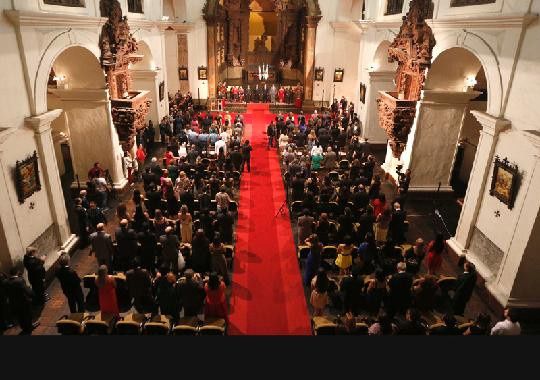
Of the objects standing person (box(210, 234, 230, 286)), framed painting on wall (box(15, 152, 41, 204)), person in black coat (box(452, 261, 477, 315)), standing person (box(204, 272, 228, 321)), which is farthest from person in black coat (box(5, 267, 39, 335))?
person in black coat (box(452, 261, 477, 315))

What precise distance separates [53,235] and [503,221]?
9.42 m

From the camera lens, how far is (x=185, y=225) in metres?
8.96

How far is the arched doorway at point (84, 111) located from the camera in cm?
1087

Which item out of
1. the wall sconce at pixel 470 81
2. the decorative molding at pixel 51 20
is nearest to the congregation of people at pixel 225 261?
the wall sconce at pixel 470 81

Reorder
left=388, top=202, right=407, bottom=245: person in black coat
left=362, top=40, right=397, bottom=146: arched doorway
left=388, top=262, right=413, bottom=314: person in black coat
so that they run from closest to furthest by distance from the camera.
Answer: left=388, top=262, right=413, bottom=314: person in black coat → left=388, top=202, right=407, bottom=245: person in black coat → left=362, top=40, right=397, bottom=146: arched doorway

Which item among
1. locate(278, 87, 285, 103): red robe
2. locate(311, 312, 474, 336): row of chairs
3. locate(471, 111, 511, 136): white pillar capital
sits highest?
locate(471, 111, 511, 136): white pillar capital

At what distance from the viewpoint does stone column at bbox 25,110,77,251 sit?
784 cm

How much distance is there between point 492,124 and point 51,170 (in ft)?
29.9

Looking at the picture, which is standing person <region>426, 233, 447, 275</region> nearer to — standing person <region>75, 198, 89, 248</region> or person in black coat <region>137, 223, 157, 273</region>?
person in black coat <region>137, 223, 157, 273</region>

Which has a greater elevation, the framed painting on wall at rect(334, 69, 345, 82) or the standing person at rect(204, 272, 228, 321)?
the framed painting on wall at rect(334, 69, 345, 82)

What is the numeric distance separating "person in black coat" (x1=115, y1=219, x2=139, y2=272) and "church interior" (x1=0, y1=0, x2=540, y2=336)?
0.10 feet

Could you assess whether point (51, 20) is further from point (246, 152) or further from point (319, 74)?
point (319, 74)

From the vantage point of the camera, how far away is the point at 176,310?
6.77 m

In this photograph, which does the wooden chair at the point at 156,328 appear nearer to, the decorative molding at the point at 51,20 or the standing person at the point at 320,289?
the standing person at the point at 320,289
